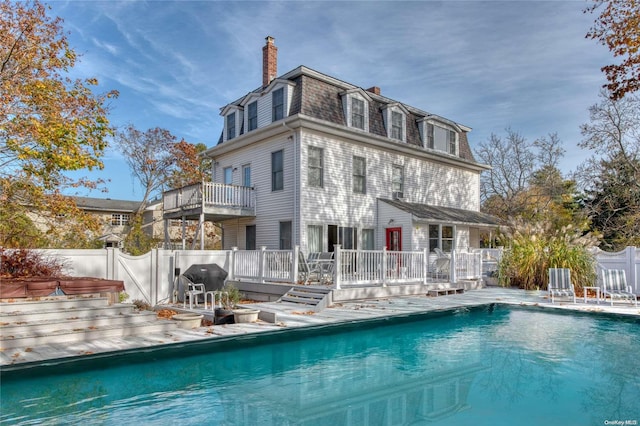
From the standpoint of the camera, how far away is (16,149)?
11.5 metres

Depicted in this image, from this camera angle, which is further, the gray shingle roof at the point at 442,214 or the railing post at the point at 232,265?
the gray shingle roof at the point at 442,214

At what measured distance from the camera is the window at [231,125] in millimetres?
20250

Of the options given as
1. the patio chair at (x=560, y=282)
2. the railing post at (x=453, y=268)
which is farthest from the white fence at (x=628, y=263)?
the railing post at (x=453, y=268)

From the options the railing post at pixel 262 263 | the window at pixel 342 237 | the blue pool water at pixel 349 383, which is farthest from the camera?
the window at pixel 342 237

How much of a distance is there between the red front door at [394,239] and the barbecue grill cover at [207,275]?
794cm

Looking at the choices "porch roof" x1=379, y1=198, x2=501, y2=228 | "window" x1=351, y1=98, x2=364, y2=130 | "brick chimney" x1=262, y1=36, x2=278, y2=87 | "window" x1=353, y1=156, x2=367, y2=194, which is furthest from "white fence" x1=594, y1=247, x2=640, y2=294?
"brick chimney" x1=262, y1=36, x2=278, y2=87

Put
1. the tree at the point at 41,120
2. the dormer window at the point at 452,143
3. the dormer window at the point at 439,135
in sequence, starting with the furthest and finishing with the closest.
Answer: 1. the dormer window at the point at 452,143
2. the dormer window at the point at 439,135
3. the tree at the point at 41,120

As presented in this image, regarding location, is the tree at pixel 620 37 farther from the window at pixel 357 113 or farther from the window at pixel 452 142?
the window at pixel 452 142

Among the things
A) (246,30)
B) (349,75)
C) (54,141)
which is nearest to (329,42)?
(246,30)

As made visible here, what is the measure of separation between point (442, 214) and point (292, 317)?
11683mm

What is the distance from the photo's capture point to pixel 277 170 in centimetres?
1748

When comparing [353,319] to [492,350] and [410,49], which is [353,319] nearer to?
[492,350]

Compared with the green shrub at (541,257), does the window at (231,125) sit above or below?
above

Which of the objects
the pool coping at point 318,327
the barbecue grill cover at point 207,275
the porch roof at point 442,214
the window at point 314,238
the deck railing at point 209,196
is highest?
the deck railing at point 209,196
